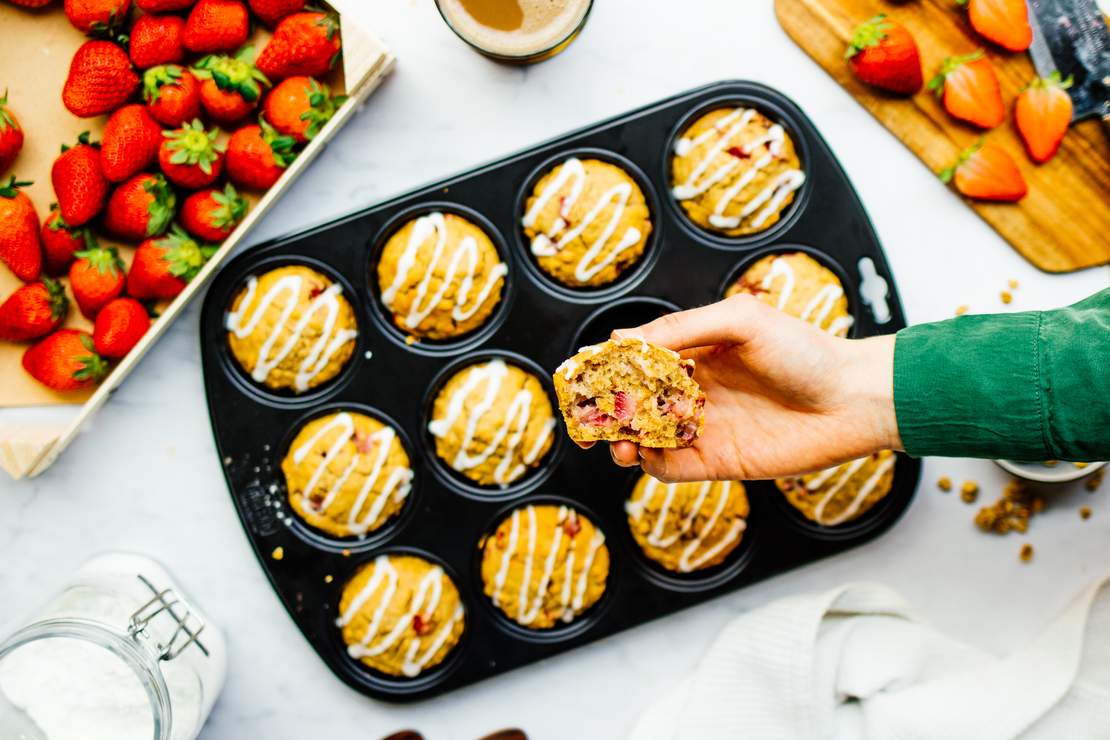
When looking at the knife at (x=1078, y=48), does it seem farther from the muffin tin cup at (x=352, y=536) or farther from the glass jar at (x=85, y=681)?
the glass jar at (x=85, y=681)

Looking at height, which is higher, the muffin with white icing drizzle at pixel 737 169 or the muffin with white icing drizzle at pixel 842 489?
the muffin with white icing drizzle at pixel 737 169

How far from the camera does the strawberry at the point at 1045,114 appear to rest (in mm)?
A: 3016

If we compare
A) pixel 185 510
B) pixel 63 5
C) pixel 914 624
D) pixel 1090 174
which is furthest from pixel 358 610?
pixel 1090 174

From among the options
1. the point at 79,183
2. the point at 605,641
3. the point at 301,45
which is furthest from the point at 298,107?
the point at 605,641

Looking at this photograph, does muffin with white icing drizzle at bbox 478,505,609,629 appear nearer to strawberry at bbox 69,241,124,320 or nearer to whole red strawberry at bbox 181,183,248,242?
whole red strawberry at bbox 181,183,248,242

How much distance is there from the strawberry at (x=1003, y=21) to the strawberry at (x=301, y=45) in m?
2.26

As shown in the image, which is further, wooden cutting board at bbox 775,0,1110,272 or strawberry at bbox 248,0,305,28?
wooden cutting board at bbox 775,0,1110,272

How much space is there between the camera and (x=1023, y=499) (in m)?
3.18

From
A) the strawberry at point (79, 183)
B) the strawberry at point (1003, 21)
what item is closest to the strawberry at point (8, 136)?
the strawberry at point (79, 183)

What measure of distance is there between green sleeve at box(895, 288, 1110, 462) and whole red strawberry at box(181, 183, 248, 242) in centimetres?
221

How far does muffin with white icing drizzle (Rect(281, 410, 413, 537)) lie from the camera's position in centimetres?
296

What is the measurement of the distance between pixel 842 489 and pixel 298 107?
2.32 meters


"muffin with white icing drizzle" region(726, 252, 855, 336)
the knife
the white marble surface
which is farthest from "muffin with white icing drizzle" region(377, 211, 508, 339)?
the knife

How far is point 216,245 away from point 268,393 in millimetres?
564
